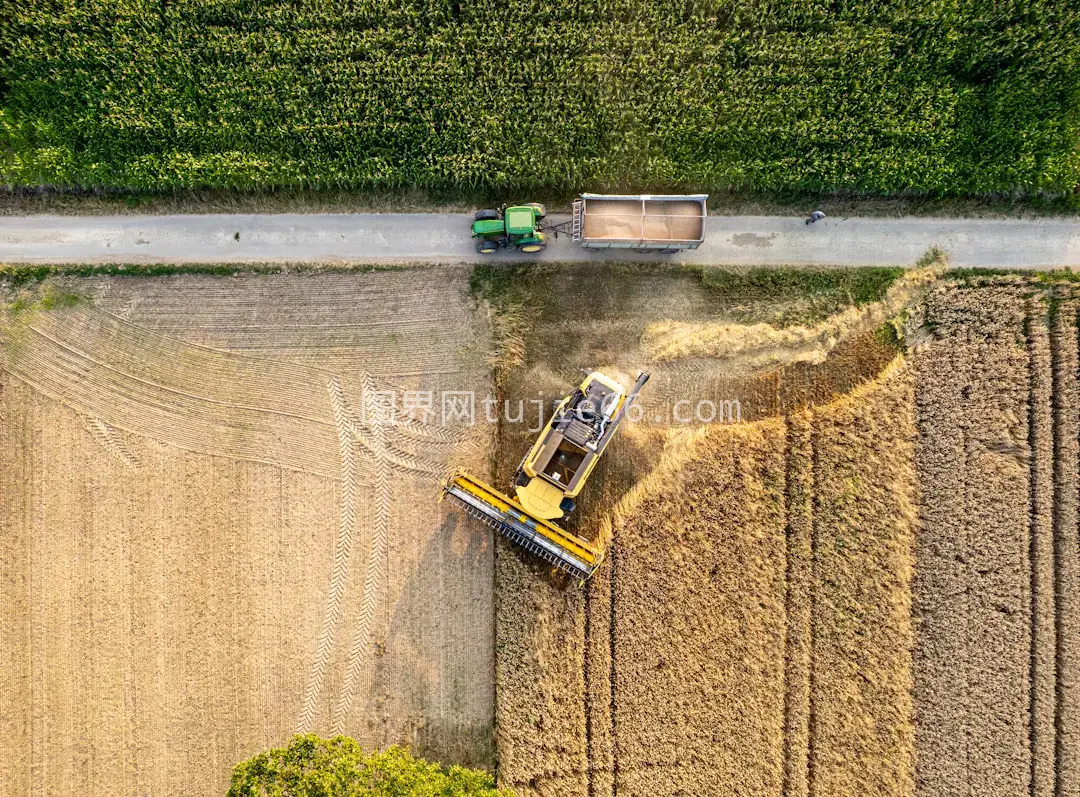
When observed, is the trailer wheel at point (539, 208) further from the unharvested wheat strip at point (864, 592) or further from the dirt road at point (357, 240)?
the unharvested wheat strip at point (864, 592)

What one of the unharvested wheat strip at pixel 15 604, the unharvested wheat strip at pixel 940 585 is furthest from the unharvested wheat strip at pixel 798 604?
the unharvested wheat strip at pixel 15 604

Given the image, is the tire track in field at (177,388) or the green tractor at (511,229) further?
the tire track in field at (177,388)

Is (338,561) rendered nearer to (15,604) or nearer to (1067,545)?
(15,604)

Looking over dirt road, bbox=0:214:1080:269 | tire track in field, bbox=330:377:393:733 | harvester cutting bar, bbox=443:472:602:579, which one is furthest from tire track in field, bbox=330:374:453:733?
dirt road, bbox=0:214:1080:269

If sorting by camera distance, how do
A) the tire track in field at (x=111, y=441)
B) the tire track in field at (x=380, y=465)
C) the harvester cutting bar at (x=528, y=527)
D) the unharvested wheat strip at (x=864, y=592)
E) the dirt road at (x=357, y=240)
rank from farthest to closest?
1. the dirt road at (x=357, y=240)
2. the tire track in field at (x=111, y=441)
3. the tire track in field at (x=380, y=465)
4. the unharvested wheat strip at (x=864, y=592)
5. the harvester cutting bar at (x=528, y=527)

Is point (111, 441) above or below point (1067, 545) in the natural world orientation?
above

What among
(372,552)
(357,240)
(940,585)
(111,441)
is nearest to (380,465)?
(372,552)

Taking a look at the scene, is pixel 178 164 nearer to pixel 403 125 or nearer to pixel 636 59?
pixel 403 125
